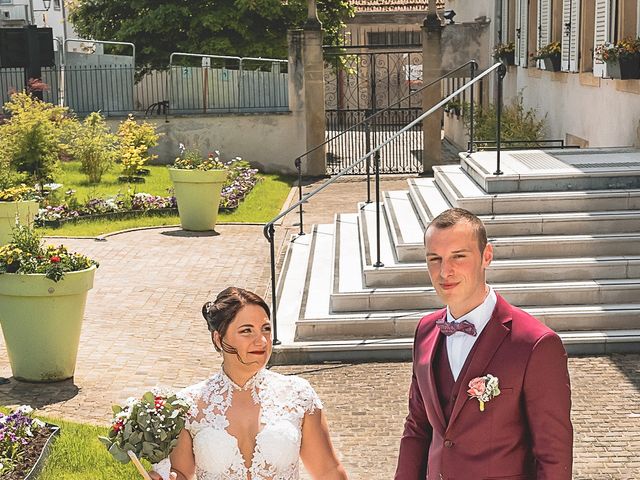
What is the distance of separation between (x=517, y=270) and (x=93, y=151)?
480 inches

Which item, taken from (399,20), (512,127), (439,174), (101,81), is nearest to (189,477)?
(439,174)

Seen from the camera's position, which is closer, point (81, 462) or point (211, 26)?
point (81, 462)

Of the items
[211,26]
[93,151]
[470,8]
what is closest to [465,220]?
[93,151]

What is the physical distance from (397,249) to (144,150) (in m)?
11.8

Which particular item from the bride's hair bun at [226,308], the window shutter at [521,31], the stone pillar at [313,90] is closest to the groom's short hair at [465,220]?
the bride's hair bun at [226,308]

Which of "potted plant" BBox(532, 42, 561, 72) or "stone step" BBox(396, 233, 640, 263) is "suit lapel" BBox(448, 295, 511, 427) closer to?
"stone step" BBox(396, 233, 640, 263)

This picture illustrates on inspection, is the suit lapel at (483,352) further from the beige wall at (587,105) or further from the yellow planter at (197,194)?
the yellow planter at (197,194)

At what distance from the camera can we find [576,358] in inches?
375

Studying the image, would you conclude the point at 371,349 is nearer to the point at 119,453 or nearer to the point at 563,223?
the point at 563,223

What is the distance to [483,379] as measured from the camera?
382 cm

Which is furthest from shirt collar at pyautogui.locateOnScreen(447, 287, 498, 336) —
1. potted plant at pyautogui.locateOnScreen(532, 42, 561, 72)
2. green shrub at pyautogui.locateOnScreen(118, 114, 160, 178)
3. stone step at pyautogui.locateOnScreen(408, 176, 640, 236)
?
green shrub at pyautogui.locateOnScreen(118, 114, 160, 178)

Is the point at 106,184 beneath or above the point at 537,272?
beneath

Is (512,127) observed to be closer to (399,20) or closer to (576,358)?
(576,358)

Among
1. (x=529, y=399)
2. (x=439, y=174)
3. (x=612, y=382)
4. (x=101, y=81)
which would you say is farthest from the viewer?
(x=101, y=81)
